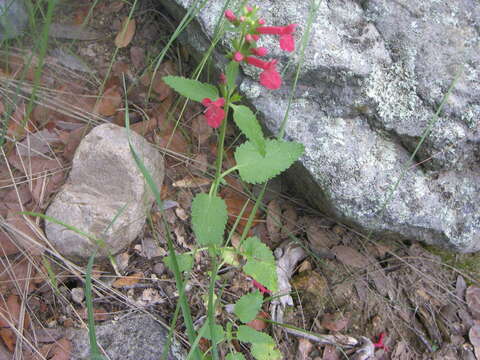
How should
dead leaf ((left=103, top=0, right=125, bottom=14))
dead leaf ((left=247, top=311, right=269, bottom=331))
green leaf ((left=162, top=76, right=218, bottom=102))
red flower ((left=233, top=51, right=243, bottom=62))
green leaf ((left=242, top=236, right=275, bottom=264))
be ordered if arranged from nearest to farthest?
red flower ((left=233, top=51, right=243, bottom=62)), green leaf ((left=162, top=76, right=218, bottom=102)), green leaf ((left=242, top=236, right=275, bottom=264)), dead leaf ((left=247, top=311, right=269, bottom=331)), dead leaf ((left=103, top=0, right=125, bottom=14))

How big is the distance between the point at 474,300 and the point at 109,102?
1.99 metres

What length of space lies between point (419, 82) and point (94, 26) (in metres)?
1.61

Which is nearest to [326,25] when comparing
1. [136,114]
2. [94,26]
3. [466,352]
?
Result: [136,114]

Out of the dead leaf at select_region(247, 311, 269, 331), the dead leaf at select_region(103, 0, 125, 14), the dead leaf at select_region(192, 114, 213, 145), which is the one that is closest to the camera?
the dead leaf at select_region(247, 311, 269, 331)

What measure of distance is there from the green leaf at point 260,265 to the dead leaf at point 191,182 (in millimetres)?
494

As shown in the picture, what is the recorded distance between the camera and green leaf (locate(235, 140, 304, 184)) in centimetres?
162

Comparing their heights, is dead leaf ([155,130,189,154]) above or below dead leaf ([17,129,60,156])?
above

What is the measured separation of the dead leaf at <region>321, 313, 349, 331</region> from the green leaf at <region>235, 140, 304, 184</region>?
753mm

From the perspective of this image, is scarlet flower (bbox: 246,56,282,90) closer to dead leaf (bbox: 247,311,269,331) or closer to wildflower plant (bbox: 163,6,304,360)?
wildflower plant (bbox: 163,6,304,360)

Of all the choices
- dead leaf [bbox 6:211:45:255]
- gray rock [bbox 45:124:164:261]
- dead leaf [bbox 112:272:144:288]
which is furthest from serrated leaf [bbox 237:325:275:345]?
dead leaf [bbox 6:211:45:255]

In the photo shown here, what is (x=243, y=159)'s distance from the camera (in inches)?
65.6

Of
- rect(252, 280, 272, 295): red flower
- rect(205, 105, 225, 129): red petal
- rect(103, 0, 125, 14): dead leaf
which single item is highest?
rect(205, 105, 225, 129): red petal

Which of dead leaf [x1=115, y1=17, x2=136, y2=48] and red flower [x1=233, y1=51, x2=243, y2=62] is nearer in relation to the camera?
red flower [x1=233, y1=51, x2=243, y2=62]

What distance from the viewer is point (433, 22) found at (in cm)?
209
